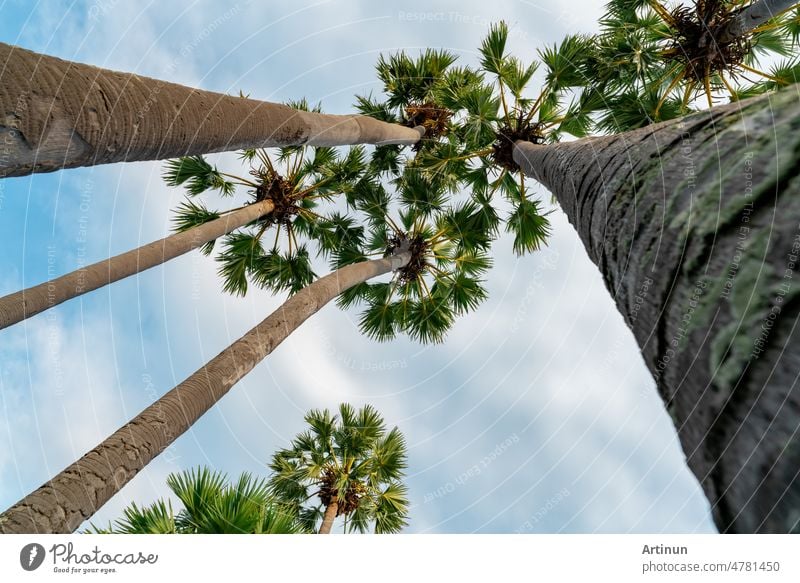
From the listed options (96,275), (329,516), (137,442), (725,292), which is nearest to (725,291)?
(725,292)

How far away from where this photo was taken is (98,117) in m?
1.75

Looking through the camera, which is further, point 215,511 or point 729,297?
point 215,511

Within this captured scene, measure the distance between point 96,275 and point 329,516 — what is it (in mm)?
6140

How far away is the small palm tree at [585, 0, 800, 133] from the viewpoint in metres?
5.28

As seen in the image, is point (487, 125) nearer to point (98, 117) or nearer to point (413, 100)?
point (413, 100)

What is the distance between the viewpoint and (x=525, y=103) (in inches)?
287

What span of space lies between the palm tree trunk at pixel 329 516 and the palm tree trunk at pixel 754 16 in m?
10.1

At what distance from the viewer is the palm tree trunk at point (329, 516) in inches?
296

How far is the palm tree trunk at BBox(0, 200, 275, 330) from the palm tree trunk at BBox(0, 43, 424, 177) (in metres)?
4.16

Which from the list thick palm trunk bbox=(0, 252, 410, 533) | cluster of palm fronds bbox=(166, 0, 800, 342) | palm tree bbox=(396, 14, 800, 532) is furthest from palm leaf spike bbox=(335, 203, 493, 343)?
palm tree bbox=(396, 14, 800, 532)
